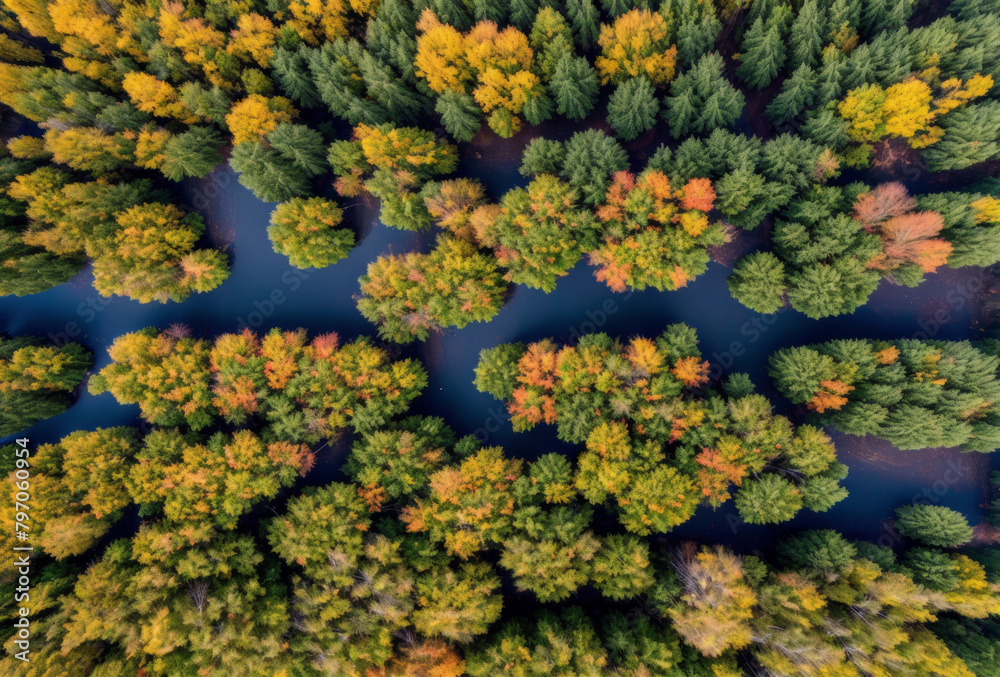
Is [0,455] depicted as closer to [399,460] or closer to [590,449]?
[399,460]

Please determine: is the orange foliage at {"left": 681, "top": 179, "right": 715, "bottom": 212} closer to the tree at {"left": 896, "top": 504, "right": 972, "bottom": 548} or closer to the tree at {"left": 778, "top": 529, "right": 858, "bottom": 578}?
the tree at {"left": 778, "top": 529, "right": 858, "bottom": 578}

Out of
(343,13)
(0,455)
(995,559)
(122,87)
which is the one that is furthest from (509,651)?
(122,87)

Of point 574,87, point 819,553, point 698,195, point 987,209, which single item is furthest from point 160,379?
point 987,209

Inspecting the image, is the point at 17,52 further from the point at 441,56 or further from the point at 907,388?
the point at 907,388

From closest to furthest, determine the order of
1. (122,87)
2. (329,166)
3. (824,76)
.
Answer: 1. (824,76)
2. (122,87)
3. (329,166)

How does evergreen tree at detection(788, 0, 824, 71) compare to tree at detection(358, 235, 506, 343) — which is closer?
evergreen tree at detection(788, 0, 824, 71)

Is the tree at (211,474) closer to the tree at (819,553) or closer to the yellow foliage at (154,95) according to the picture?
the yellow foliage at (154,95)

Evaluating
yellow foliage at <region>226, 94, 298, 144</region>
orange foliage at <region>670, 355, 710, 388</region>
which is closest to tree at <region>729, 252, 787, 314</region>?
orange foliage at <region>670, 355, 710, 388</region>
